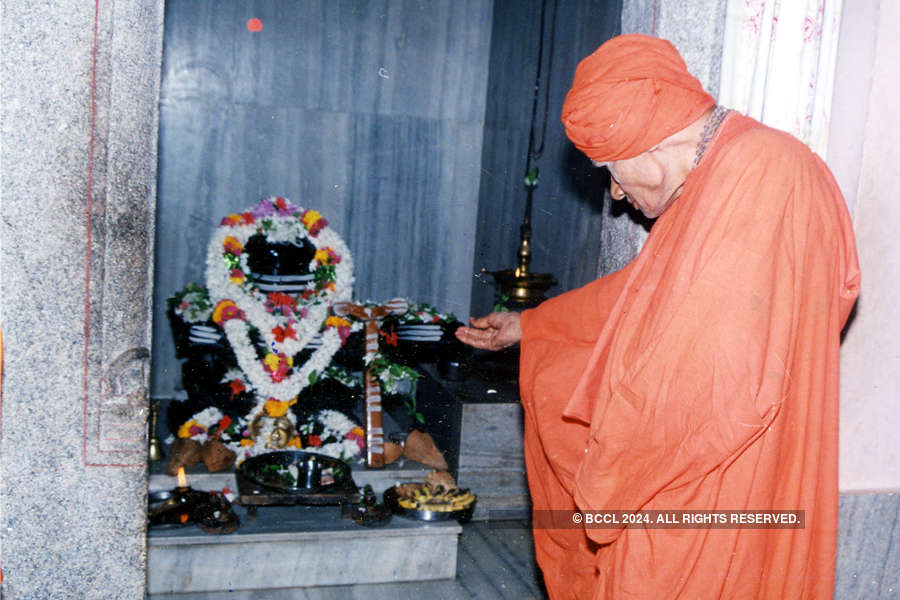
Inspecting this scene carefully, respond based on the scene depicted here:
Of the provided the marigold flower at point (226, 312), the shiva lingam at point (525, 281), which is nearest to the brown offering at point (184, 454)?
the marigold flower at point (226, 312)

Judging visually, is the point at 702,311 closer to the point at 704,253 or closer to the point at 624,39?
the point at 704,253

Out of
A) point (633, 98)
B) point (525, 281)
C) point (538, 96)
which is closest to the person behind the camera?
point (633, 98)

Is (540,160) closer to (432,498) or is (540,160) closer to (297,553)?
Result: (432,498)

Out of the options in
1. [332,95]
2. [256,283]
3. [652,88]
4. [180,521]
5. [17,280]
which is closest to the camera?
[652,88]

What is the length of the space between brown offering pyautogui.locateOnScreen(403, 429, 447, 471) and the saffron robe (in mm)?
Answer: 3512

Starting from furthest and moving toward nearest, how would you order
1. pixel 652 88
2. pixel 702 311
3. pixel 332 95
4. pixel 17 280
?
pixel 332 95 < pixel 17 280 < pixel 652 88 < pixel 702 311

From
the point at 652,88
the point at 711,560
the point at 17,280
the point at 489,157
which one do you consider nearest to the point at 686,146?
the point at 652,88

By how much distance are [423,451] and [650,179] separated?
3800mm

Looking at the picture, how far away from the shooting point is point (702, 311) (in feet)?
5.87

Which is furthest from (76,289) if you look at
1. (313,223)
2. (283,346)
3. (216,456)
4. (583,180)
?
(583,180)

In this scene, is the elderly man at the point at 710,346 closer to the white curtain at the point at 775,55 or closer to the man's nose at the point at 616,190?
the man's nose at the point at 616,190

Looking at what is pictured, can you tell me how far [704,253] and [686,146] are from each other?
1.18 feet

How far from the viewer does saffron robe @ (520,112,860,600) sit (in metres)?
1.78

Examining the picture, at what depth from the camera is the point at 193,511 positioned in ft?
14.3
